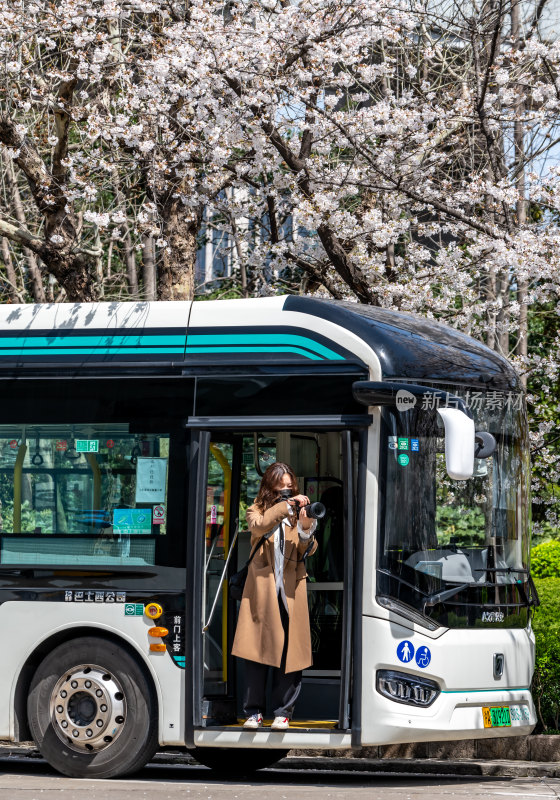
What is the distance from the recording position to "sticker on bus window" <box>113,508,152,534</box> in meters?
8.48

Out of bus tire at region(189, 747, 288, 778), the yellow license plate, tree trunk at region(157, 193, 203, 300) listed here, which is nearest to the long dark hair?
the yellow license plate

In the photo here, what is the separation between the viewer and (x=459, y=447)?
755 centimetres

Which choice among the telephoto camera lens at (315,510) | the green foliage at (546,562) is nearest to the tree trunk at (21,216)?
the green foliage at (546,562)

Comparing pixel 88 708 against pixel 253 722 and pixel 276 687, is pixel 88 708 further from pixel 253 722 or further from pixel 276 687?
pixel 276 687

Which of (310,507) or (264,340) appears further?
(264,340)

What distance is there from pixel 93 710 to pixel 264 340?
8.73ft

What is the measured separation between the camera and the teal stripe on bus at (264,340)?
842cm

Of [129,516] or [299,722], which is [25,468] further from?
[299,722]

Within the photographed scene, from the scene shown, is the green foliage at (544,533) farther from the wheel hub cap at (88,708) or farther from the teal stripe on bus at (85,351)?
the wheel hub cap at (88,708)

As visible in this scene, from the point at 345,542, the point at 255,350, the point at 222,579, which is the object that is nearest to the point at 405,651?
the point at 345,542

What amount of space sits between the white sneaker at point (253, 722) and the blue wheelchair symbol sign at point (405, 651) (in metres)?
1.00

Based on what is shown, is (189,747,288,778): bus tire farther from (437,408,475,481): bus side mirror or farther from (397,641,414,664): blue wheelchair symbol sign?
(437,408,475,481): bus side mirror

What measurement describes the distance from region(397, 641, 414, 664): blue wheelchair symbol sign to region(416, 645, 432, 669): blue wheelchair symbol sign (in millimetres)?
41

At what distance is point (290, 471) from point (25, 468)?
1788 mm
